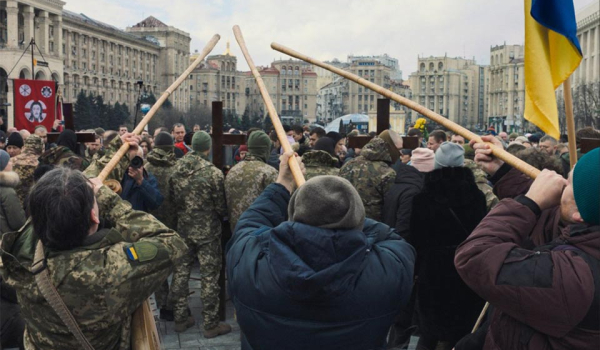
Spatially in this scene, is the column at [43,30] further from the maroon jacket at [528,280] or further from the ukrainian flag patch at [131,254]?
the maroon jacket at [528,280]

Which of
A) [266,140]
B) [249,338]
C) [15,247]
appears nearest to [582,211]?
[249,338]

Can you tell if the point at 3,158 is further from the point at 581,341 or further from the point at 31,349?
the point at 581,341

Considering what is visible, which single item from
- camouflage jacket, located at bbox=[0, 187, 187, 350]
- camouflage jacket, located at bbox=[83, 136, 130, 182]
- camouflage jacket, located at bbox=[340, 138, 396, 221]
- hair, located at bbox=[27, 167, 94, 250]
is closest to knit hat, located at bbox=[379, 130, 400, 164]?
camouflage jacket, located at bbox=[340, 138, 396, 221]

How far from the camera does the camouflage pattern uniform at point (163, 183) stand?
6.23m

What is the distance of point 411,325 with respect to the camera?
540cm

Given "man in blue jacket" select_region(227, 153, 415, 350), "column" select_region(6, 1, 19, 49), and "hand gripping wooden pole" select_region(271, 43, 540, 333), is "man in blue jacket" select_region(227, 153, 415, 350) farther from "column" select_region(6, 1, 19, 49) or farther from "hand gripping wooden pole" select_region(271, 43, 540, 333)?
"column" select_region(6, 1, 19, 49)

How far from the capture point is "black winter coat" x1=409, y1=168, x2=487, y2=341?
4.24m

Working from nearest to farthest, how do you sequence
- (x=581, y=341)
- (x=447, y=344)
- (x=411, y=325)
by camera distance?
(x=581, y=341) < (x=447, y=344) < (x=411, y=325)

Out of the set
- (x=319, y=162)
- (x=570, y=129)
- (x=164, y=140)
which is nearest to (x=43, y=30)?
(x=164, y=140)

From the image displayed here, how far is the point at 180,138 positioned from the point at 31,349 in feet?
24.5

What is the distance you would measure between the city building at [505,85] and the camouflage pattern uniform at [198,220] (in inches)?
4283

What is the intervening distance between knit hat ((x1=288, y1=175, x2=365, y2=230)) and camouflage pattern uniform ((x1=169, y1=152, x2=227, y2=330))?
366cm

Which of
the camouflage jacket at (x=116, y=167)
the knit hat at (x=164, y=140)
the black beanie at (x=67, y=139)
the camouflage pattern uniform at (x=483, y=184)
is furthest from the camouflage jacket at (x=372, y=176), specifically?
the black beanie at (x=67, y=139)

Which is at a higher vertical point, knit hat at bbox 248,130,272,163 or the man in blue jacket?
knit hat at bbox 248,130,272,163
